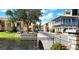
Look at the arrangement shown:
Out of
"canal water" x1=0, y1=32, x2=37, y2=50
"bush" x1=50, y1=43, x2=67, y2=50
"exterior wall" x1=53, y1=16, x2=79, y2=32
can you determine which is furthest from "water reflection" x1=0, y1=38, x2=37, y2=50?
"exterior wall" x1=53, y1=16, x2=79, y2=32

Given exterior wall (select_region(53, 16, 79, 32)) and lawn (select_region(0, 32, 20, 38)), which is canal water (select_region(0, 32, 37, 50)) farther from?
exterior wall (select_region(53, 16, 79, 32))

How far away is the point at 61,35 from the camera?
3.22m

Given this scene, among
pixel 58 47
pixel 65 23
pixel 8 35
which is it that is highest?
pixel 65 23

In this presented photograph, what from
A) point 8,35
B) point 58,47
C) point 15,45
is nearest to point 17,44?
point 15,45

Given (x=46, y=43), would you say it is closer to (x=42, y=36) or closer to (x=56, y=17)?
(x=42, y=36)

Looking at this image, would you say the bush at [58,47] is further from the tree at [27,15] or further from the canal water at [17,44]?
the tree at [27,15]

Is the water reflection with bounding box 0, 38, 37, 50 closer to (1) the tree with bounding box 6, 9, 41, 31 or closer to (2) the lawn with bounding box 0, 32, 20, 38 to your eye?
(2) the lawn with bounding box 0, 32, 20, 38

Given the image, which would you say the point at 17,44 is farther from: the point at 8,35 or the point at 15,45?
the point at 8,35

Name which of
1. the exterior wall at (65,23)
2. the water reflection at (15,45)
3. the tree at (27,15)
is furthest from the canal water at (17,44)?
the exterior wall at (65,23)

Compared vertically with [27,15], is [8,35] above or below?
below

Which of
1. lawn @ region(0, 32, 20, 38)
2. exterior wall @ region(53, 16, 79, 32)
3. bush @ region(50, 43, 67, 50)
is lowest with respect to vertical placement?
bush @ region(50, 43, 67, 50)

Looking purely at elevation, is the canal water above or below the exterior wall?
below
